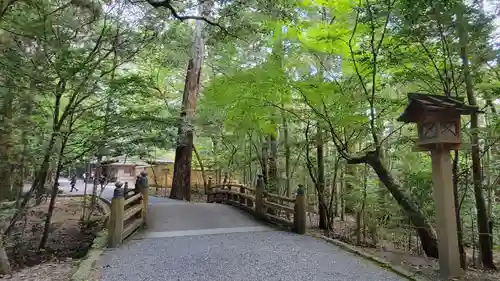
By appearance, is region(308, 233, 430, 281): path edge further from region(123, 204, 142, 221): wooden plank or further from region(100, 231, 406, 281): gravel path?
region(123, 204, 142, 221): wooden plank

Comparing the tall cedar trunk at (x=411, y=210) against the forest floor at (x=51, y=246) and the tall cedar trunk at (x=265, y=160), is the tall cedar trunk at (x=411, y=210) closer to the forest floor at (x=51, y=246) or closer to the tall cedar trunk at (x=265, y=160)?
the tall cedar trunk at (x=265, y=160)

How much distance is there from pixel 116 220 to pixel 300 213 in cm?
347

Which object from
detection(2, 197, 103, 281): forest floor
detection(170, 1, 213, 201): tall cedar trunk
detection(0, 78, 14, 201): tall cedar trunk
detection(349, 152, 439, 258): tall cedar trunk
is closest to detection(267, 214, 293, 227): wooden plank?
detection(349, 152, 439, 258): tall cedar trunk

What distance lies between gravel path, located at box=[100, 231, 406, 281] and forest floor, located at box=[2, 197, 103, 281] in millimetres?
733

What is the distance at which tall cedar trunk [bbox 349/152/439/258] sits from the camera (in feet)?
17.4

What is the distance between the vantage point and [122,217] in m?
5.62

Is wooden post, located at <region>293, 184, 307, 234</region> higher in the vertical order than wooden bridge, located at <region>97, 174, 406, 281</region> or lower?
higher

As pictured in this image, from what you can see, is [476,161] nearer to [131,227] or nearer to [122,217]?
[122,217]

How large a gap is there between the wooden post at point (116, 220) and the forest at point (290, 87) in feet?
4.56

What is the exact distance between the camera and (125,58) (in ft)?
23.5

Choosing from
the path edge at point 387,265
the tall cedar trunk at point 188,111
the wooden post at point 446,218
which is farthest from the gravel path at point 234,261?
the tall cedar trunk at point 188,111

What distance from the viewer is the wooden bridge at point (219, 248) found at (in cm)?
416

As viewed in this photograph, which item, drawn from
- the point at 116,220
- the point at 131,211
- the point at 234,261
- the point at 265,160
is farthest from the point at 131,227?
the point at 265,160

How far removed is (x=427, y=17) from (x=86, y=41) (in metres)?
6.05
